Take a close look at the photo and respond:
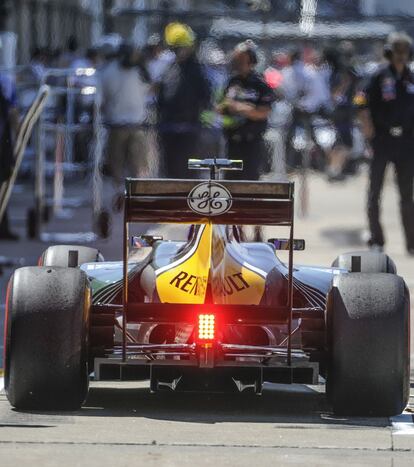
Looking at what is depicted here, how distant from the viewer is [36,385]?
8039 millimetres

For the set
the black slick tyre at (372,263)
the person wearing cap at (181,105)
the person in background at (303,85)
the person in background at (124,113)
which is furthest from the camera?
the person in background at (303,85)

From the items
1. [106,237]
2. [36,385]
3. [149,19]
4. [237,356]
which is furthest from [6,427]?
[149,19]

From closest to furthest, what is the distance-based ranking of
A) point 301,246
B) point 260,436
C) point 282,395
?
point 260,436
point 301,246
point 282,395

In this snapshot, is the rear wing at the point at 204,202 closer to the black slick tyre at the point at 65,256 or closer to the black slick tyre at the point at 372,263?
the black slick tyre at the point at 65,256

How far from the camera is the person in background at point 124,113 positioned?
20.1 metres

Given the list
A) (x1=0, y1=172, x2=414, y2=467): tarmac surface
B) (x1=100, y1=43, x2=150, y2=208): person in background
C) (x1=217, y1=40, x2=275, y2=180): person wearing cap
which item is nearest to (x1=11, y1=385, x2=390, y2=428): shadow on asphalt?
(x1=0, y1=172, x2=414, y2=467): tarmac surface

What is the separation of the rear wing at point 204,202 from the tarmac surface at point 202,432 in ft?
3.02

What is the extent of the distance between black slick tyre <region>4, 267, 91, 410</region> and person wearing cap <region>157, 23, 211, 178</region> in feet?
34.4

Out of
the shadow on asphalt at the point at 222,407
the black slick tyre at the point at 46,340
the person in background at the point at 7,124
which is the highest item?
the person in background at the point at 7,124

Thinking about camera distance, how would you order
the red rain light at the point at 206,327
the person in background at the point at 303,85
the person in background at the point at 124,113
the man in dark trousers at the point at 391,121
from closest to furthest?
1. the red rain light at the point at 206,327
2. the man in dark trousers at the point at 391,121
3. the person in background at the point at 124,113
4. the person in background at the point at 303,85

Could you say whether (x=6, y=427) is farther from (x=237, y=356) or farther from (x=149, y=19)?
(x=149, y=19)

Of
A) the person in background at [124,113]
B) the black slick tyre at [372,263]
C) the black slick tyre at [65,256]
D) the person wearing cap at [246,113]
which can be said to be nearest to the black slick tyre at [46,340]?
the black slick tyre at [65,256]

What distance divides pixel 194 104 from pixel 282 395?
10.2 metres

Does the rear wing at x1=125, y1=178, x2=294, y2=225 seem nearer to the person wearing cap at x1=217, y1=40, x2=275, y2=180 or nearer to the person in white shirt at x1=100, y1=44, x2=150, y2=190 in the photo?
the person wearing cap at x1=217, y1=40, x2=275, y2=180
